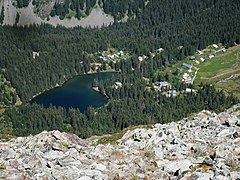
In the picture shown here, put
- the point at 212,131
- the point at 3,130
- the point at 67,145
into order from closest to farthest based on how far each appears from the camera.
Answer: the point at 67,145
the point at 212,131
the point at 3,130

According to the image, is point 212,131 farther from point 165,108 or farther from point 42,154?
point 165,108

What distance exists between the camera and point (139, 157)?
3875 centimetres

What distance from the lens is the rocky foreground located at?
32.6 metres

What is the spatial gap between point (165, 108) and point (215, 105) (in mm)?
21930

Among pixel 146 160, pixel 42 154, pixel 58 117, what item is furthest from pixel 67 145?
pixel 58 117

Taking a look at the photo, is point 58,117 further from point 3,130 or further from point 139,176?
point 139,176

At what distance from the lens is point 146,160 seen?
124 feet

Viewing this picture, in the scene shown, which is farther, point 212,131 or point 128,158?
point 212,131

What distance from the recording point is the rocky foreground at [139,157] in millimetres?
32625

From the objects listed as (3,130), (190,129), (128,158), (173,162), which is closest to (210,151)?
(173,162)

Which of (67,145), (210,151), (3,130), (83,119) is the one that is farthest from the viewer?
(83,119)

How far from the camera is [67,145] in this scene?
43.4 metres

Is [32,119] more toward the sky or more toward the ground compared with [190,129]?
more toward the ground

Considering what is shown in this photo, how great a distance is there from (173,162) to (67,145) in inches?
517
